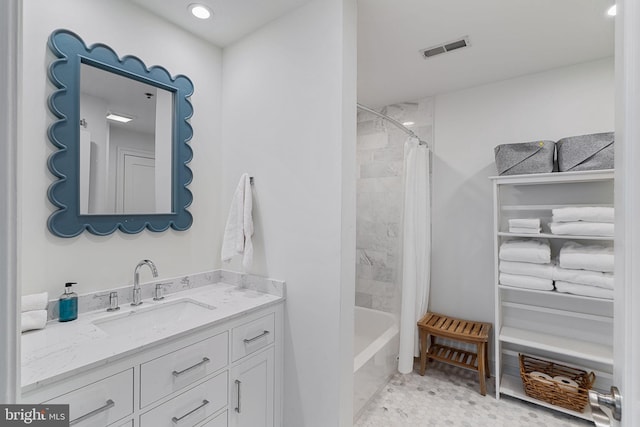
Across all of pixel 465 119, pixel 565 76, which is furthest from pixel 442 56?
pixel 565 76

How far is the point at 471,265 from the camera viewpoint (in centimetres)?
261

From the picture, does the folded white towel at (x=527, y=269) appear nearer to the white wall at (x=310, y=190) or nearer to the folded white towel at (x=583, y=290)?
the folded white towel at (x=583, y=290)

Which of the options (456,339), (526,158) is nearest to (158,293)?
(456,339)

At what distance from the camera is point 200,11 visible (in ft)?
5.54

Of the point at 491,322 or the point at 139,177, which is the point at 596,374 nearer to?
the point at 491,322

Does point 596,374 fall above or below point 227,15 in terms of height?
below

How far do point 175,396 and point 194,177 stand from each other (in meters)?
1.29

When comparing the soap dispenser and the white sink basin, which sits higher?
the soap dispenser

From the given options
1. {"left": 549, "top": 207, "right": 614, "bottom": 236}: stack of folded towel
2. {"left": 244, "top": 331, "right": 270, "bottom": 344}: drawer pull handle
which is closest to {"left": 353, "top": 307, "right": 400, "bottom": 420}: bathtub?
{"left": 244, "top": 331, "right": 270, "bottom": 344}: drawer pull handle

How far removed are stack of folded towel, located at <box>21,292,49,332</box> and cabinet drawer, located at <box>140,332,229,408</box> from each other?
543 millimetres

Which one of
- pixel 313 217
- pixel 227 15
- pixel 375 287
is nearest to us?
pixel 313 217

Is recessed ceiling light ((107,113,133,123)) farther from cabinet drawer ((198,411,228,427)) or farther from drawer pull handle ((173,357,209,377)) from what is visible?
cabinet drawer ((198,411,228,427))

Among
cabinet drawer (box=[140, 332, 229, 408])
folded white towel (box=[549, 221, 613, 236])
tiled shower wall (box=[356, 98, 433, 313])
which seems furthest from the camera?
tiled shower wall (box=[356, 98, 433, 313])

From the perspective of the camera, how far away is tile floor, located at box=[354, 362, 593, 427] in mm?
1895
